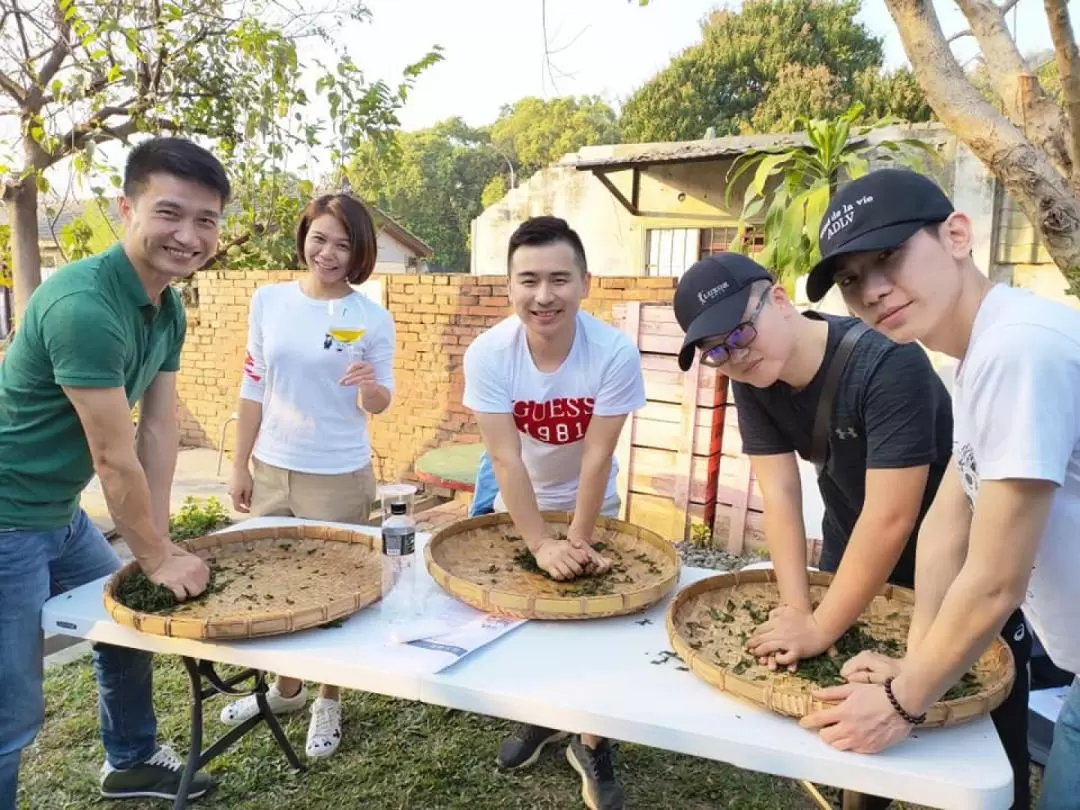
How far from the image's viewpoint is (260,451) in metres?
2.83

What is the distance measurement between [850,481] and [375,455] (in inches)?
227

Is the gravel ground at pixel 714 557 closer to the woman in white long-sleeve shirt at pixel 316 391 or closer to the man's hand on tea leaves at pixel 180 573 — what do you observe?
the woman in white long-sleeve shirt at pixel 316 391

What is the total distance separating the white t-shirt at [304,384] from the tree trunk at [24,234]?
12.9 ft

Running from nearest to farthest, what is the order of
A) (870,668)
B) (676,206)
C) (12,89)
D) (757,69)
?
(870,668) → (12,89) → (676,206) → (757,69)

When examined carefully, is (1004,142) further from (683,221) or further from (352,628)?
(683,221)

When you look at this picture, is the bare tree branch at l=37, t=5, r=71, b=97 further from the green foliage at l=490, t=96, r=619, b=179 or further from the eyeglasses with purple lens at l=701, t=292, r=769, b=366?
the green foliage at l=490, t=96, r=619, b=179

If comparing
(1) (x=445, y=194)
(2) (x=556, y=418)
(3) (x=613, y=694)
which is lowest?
(3) (x=613, y=694)

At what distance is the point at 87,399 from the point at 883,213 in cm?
172

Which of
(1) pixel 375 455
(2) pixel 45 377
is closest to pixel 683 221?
(1) pixel 375 455

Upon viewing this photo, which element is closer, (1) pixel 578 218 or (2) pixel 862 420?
(2) pixel 862 420

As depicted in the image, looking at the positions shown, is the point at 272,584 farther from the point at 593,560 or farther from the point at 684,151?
the point at 684,151

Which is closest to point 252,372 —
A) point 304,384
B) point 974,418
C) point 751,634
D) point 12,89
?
point 304,384

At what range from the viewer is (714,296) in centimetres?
165

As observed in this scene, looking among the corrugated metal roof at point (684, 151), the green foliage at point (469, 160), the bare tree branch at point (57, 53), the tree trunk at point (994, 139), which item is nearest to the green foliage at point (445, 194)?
the green foliage at point (469, 160)
